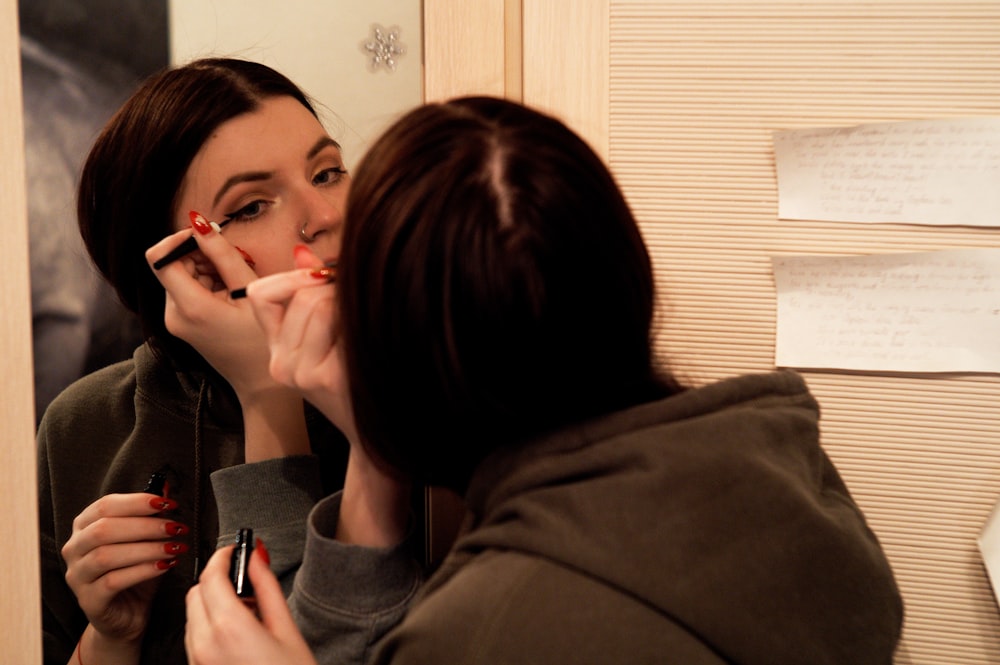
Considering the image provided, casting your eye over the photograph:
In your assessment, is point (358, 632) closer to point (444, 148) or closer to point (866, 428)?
point (444, 148)

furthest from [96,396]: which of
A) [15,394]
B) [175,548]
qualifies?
[175,548]

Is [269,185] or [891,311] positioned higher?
[269,185]

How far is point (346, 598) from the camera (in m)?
0.73

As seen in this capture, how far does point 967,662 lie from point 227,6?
1.04 meters

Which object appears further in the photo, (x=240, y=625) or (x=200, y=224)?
(x=200, y=224)

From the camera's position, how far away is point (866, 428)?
0.91m

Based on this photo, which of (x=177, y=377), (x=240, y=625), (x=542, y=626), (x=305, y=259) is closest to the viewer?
(x=542, y=626)

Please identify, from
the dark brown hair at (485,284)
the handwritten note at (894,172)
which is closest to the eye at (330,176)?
the dark brown hair at (485,284)

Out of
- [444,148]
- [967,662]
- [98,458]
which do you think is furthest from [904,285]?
[98,458]

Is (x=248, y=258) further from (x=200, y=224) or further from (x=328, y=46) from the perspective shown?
(x=328, y=46)

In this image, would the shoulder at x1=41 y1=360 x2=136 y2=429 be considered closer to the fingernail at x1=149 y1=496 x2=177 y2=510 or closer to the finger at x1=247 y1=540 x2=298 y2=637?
the fingernail at x1=149 y1=496 x2=177 y2=510

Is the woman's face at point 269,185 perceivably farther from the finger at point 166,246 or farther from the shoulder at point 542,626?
the shoulder at point 542,626

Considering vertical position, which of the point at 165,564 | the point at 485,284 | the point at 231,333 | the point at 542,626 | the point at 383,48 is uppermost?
the point at 383,48

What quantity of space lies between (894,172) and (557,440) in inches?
20.4
